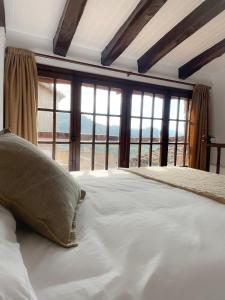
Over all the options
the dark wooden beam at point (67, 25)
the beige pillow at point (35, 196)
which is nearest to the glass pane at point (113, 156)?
the dark wooden beam at point (67, 25)

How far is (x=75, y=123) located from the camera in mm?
3197

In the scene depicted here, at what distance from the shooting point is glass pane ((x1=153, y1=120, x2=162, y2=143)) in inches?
151

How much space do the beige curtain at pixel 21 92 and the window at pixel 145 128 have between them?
156cm

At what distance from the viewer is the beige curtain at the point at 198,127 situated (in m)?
3.97

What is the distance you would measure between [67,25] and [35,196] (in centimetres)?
226

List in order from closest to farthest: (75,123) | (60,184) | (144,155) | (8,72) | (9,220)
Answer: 1. (9,220)
2. (60,184)
3. (8,72)
4. (75,123)
5. (144,155)

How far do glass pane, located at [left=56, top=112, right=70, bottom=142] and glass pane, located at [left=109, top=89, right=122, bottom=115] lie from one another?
27.4 inches

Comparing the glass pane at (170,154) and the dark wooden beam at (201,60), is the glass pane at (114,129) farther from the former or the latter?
the dark wooden beam at (201,60)

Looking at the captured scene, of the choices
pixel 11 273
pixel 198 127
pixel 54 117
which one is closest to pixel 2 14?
pixel 54 117

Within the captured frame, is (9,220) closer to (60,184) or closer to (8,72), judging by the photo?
(60,184)

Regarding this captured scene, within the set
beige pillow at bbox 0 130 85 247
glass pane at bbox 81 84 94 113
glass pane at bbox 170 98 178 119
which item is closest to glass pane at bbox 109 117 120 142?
glass pane at bbox 81 84 94 113

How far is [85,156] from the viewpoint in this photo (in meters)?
3.35

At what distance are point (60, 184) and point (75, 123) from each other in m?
2.44

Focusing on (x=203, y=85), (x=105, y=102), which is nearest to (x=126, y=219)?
(x=105, y=102)
